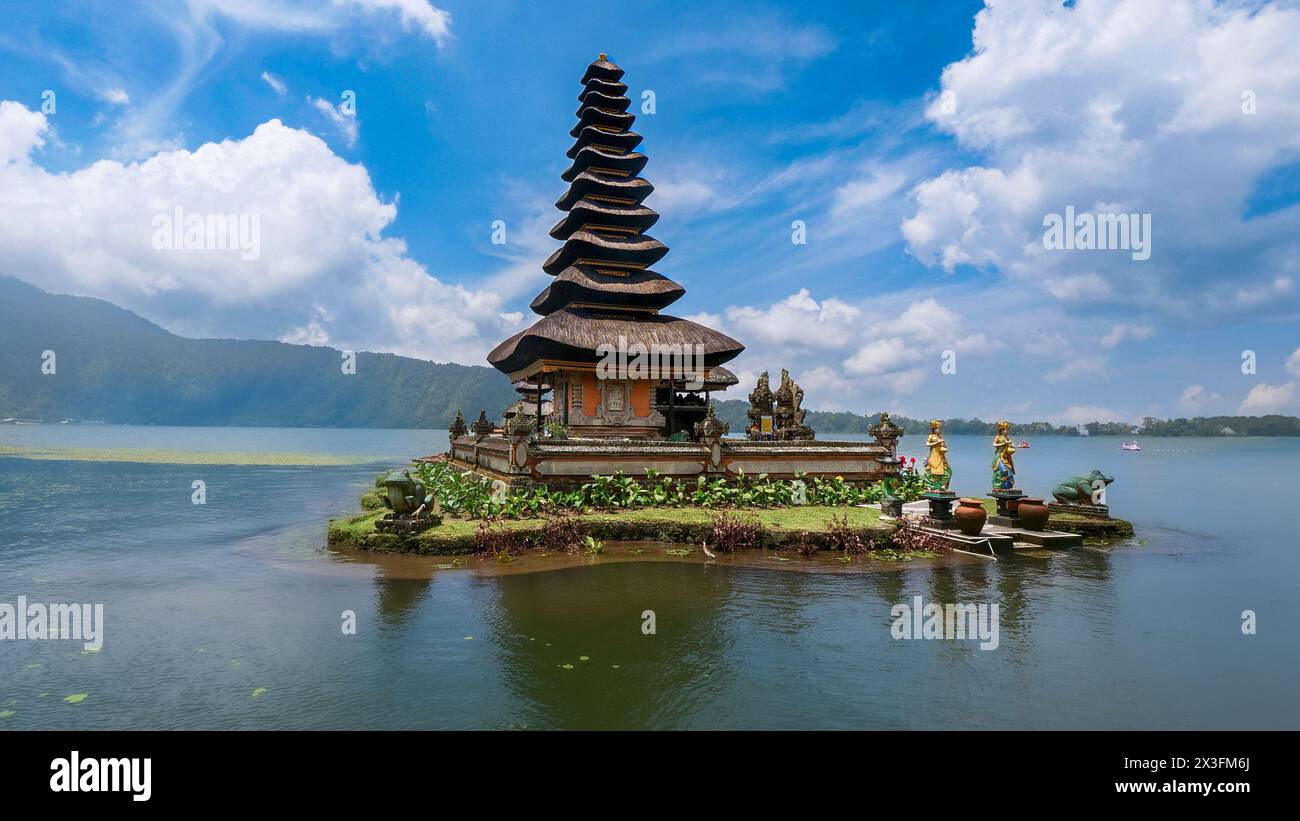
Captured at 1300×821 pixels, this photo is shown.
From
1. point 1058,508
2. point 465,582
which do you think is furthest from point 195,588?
point 1058,508

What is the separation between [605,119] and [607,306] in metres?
10.7

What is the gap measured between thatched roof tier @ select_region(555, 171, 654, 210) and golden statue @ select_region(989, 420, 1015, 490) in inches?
746

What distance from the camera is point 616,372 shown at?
22.3 metres

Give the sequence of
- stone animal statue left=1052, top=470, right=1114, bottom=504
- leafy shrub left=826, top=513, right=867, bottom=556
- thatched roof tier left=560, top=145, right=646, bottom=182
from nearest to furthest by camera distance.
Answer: leafy shrub left=826, top=513, right=867, bottom=556 < stone animal statue left=1052, top=470, right=1114, bottom=504 < thatched roof tier left=560, top=145, right=646, bottom=182

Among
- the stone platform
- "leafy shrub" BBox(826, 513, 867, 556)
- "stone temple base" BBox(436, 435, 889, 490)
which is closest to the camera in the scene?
"leafy shrub" BBox(826, 513, 867, 556)

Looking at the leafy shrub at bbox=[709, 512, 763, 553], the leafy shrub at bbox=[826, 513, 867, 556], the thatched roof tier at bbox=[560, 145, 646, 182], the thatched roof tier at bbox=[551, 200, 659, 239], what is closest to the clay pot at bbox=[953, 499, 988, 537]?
the leafy shrub at bbox=[826, 513, 867, 556]

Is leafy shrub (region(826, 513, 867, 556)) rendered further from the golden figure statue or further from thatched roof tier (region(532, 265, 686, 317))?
thatched roof tier (region(532, 265, 686, 317))

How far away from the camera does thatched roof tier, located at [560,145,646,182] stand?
89.4 feet

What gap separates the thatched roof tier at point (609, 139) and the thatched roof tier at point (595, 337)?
960 centimetres

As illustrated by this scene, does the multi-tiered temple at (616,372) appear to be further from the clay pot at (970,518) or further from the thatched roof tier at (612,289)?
the clay pot at (970,518)

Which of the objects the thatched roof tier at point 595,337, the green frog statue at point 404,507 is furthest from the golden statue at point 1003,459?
the green frog statue at point 404,507

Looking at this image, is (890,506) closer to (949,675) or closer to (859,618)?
(859,618)

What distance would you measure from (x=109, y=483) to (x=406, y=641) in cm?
3710

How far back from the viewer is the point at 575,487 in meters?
17.1
